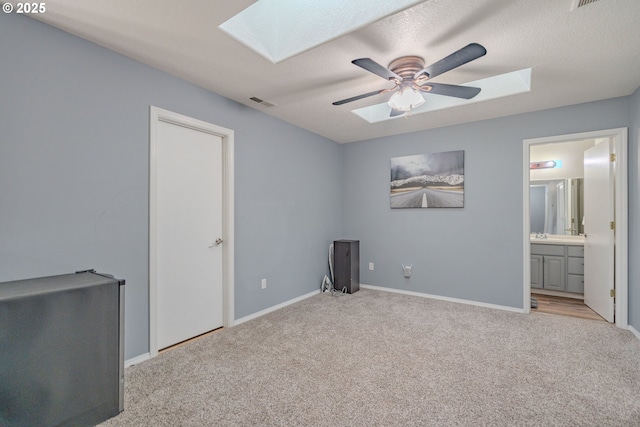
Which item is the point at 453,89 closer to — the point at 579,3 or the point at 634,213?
the point at 579,3

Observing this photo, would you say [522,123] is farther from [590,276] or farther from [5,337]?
[5,337]

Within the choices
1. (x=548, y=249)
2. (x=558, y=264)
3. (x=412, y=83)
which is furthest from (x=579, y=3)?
(x=558, y=264)

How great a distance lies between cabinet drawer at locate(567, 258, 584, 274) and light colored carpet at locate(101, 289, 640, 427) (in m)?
1.34

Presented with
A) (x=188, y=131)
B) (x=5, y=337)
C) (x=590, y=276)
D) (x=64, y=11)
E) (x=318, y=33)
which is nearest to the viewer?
(x=5, y=337)

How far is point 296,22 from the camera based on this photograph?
2.10 meters

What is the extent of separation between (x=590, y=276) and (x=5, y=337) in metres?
5.50

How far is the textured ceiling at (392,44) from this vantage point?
168cm

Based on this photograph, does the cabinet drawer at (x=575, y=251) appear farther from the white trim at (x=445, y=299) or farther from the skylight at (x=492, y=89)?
the skylight at (x=492, y=89)

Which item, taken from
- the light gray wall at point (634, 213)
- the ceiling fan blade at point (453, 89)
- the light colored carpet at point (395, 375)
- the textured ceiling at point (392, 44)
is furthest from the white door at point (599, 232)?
the ceiling fan blade at point (453, 89)

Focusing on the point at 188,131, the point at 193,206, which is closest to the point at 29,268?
the point at 193,206

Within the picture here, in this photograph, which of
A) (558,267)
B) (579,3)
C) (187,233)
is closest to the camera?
(579,3)

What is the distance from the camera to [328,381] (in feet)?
6.55

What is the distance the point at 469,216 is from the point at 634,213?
1.50 metres

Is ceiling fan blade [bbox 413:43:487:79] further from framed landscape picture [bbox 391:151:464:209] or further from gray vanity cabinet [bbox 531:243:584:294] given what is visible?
gray vanity cabinet [bbox 531:243:584:294]
